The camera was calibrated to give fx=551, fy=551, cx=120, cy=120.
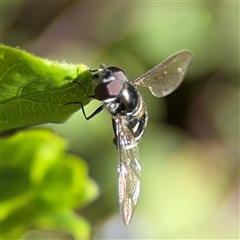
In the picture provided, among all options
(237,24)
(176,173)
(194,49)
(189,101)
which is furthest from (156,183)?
(237,24)

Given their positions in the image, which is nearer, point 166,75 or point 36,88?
point 36,88

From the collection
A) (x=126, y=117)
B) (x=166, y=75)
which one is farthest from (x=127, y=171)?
(x=166, y=75)

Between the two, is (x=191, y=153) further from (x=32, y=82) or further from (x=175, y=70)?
(x=32, y=82)

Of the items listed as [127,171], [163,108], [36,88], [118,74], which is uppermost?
[36,88]

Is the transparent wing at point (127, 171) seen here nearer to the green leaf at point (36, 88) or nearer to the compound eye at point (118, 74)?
the compound eye at point (118, 74)

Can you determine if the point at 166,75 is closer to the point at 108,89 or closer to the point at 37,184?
the point at 108,89

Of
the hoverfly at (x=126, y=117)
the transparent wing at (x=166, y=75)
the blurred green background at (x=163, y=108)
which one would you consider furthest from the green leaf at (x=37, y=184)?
the blurred green background at (x=163, y=108)

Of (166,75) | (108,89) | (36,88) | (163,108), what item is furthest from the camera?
(163,108)
